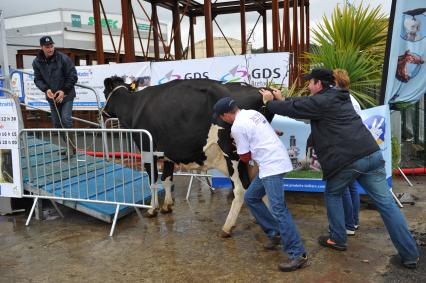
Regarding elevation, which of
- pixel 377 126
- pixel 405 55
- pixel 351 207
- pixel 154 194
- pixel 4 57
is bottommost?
pixel 351 207

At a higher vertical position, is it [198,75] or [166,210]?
[198,75]

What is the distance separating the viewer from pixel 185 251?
14.3 ft

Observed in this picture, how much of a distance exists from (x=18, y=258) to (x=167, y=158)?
1.99 metres

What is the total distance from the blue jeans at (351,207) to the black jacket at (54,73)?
430 cm

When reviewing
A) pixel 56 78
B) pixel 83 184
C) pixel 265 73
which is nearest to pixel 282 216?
pixel 83 184

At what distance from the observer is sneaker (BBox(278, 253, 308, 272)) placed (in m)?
3.73

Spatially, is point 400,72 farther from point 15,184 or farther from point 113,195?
point 15,184

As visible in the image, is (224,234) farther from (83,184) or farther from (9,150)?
(9,150)

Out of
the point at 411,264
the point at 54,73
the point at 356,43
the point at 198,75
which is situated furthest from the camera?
the point at 198,75

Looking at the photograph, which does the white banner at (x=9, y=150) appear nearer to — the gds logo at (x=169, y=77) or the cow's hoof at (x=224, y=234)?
the cow's hoof at (x=224, y=234)

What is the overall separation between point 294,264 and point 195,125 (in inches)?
78.4

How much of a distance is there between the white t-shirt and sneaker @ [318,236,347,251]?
1.01m

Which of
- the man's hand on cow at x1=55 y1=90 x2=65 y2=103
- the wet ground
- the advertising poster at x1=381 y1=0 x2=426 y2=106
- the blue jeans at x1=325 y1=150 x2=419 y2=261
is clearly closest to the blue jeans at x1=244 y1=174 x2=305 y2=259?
the wet ground

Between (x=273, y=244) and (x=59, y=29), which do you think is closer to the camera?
(x=273, y=244)
